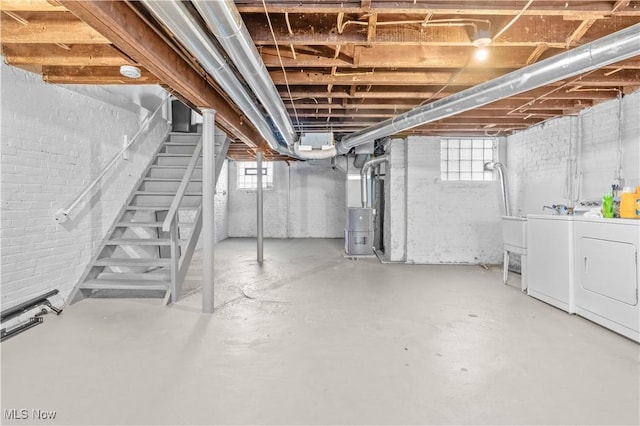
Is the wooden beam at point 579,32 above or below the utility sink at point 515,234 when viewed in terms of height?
above

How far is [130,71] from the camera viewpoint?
2576 mm

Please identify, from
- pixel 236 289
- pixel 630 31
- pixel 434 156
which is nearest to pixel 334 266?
pixel 236 289

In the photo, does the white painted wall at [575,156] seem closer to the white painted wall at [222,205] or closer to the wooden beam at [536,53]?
the wooden beam at [536,53]

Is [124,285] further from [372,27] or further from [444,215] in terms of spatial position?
[444,215]

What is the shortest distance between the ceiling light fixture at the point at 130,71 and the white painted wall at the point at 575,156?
479cm

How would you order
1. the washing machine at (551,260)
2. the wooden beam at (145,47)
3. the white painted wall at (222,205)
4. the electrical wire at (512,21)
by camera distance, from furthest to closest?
the white painted wall at (222,205) < the washing machine at (551,260) < the electrical wire at (512,21) < the wooden beam at (145,47)

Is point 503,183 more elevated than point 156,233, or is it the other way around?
point 503,183

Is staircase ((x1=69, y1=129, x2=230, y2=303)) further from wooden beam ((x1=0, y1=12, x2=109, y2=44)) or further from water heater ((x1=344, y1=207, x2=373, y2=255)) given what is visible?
water heater ((x1=344, y1=207, x2=373, y2=255))

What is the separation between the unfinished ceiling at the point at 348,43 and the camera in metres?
1.82

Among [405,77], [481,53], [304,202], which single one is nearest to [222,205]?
[304,202]

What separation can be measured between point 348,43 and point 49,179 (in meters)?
2.97

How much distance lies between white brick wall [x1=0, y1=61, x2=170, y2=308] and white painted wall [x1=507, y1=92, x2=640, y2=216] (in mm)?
5695

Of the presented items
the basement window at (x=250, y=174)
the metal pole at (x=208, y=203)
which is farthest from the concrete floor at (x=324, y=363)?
the basement window at (x=250, y=174)

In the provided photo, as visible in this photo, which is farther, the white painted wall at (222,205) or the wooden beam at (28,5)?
→ the white painted wall at (222,205)
